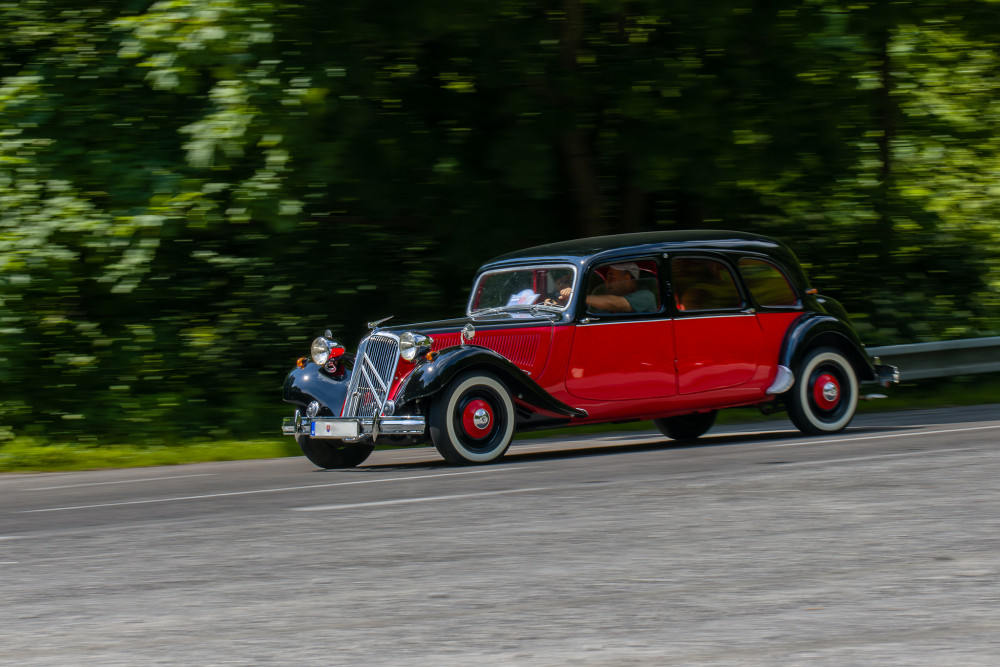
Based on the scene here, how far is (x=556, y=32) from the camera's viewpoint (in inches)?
545

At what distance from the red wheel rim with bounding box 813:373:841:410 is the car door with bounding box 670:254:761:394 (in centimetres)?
64

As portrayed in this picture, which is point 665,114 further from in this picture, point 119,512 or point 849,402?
point 119,512

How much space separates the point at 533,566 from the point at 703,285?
5779 millimetres

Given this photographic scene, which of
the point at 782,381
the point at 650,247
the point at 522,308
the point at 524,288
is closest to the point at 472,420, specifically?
the point at 522,308

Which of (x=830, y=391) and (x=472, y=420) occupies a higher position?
(x=472, y=420)

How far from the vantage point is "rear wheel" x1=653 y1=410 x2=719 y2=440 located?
40.0 ft

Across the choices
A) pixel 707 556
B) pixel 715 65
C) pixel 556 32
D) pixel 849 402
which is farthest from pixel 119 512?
pixel 715 65

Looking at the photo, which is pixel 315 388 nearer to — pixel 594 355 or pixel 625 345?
pixel 594 355

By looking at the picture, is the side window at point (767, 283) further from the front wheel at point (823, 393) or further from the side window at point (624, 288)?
the side window at point (624, 288)

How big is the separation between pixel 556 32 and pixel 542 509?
7.71 meters

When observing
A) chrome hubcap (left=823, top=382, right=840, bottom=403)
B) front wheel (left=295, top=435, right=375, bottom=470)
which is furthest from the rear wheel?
front wheel (left=295, top=435, right=375, bottom=470)

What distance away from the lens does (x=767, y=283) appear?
11445 millimetres

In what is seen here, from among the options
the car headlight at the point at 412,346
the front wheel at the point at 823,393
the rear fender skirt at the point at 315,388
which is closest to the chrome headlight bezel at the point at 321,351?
the rear fender skirt at the point at 315,388

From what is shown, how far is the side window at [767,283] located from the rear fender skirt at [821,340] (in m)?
0.22
